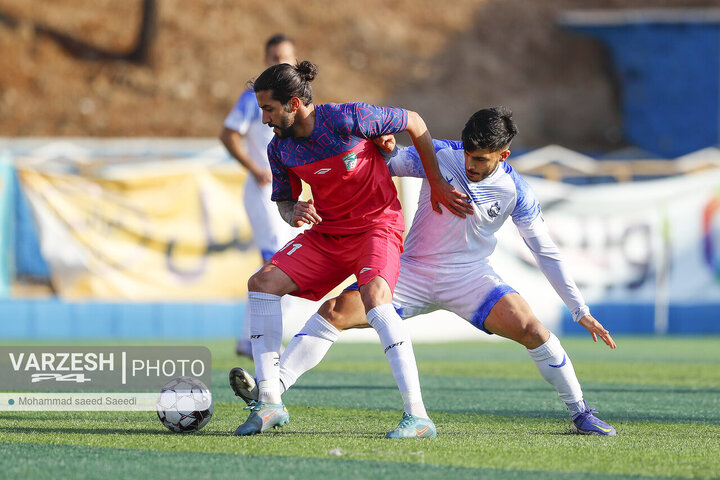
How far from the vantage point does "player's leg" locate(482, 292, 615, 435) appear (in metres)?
5.25

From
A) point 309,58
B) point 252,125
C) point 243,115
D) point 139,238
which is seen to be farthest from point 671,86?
point 243,115

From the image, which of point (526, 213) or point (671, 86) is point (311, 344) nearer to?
point (526, 213)

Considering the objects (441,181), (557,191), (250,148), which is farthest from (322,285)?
(557,191)

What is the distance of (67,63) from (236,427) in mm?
24426

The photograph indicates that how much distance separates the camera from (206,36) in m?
29.1

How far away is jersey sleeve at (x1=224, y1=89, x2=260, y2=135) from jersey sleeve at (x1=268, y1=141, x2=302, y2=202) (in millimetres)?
3178

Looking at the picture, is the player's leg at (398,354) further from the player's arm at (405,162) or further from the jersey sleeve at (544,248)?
the jersey sleeve at (544,248)

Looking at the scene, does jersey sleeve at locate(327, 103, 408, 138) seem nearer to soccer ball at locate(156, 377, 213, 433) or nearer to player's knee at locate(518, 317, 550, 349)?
player's knee at locate(518, 317, 550, 349)

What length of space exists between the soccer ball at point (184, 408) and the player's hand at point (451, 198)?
1460 mm

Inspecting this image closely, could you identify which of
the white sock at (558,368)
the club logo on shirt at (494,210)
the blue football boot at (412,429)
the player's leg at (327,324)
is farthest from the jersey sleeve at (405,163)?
the blue football boot at (412,429)

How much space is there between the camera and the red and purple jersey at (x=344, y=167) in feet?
17.1

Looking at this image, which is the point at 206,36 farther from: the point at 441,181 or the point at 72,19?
the point at 441,181

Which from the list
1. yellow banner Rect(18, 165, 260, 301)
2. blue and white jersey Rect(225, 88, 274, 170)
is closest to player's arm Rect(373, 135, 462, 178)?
blue and white jersey Rect(225, 88, 274, 170)

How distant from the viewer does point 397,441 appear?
4.89m
